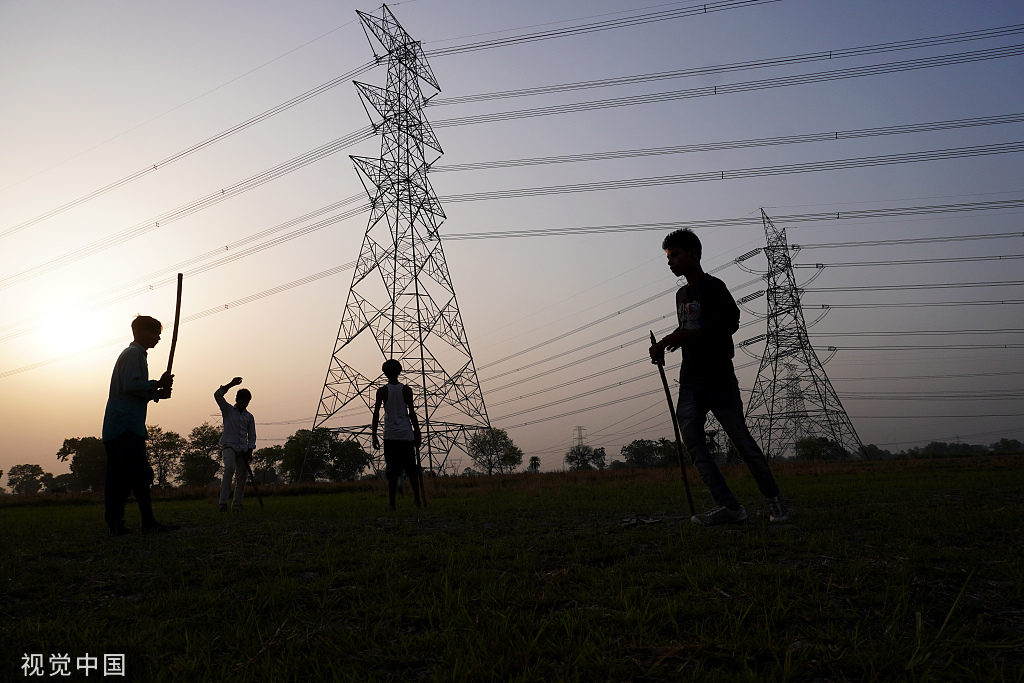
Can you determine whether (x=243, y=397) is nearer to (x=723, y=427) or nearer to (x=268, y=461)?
(x=723, y=427)

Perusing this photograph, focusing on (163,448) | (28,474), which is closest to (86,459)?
(163,448)

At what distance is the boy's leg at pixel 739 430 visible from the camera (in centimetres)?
556

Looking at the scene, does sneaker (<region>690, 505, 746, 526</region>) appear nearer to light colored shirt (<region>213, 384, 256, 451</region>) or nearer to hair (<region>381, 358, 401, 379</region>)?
hair (<region>381, 358, 401, 379</region>)

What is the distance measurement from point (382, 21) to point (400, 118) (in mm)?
5310

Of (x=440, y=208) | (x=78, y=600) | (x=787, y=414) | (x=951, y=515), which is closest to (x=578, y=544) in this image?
(x=78, y=600)

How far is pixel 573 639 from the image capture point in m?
2.52

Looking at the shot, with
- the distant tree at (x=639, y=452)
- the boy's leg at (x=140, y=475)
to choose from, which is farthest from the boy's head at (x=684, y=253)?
the distant tree at (x=639, y=452)

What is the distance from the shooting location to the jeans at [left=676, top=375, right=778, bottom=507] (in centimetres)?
559

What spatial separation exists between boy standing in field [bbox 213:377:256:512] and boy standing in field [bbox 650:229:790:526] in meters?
8.22

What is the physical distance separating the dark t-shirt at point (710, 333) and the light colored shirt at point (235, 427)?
8440 mm

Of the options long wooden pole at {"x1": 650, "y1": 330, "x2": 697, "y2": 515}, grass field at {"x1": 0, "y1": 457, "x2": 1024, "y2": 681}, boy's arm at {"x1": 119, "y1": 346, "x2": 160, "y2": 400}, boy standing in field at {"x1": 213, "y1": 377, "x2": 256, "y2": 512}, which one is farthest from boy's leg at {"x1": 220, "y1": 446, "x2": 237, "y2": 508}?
long wooden pole at {"x1": 650, "y1": 330, "x2": 697, "y2": 515}

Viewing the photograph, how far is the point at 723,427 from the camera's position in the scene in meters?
5.79

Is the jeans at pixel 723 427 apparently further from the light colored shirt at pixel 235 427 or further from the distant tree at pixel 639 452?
the distant tree at pixel 639 452

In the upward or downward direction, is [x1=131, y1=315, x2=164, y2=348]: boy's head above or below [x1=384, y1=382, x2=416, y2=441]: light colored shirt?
above
